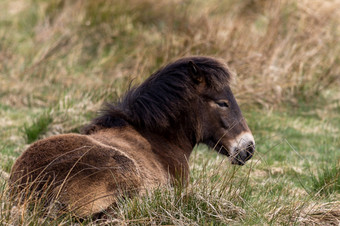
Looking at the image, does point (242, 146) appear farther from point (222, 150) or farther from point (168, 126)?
point (168, 126)

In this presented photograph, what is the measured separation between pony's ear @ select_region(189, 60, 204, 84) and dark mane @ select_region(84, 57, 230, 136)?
0.02m

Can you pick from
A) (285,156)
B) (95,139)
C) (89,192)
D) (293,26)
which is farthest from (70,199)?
(293,26)

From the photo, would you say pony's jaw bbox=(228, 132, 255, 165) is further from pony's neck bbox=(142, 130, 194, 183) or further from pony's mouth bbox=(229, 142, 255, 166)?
pony's neck bbox=(142, 130, 194, 183)

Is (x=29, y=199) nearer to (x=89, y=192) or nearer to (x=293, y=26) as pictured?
(x=89, y=192)

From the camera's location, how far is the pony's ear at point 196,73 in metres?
4.82

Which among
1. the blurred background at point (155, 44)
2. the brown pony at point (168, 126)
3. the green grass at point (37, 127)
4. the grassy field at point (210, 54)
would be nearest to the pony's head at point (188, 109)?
the brown pony at point (168, 126)

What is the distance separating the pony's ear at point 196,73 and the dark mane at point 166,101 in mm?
22

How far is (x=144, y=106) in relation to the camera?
187 inches

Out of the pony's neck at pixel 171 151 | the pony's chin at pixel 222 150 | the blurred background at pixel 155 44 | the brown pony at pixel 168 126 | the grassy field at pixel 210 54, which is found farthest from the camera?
the blurred background at pixel 155 44

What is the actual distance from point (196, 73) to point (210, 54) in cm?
346

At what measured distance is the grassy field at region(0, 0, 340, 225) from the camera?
5.99 m

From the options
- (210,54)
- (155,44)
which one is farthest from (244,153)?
(155,44)

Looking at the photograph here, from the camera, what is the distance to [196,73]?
4859 millimetres

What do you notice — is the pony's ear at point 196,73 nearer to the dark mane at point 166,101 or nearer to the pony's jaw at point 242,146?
the dark mane at point 166,101
